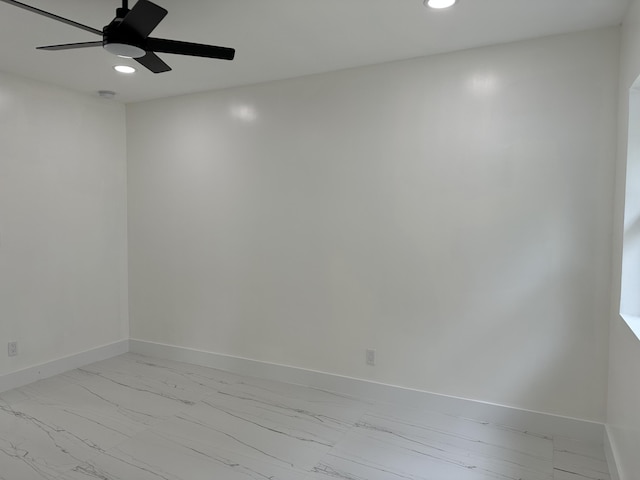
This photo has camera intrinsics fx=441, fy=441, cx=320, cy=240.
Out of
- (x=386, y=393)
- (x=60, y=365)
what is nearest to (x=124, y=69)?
(x=60, y=365)

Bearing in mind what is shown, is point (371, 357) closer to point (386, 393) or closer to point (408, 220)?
point (386, 393)

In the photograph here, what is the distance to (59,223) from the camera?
12.8 ft

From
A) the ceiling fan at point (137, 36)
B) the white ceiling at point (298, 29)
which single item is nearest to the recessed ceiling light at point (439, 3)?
the white ceiling at point (298, 29)

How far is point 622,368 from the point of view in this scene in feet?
7.38

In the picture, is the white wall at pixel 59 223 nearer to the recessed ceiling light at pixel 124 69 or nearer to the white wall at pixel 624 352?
the recessed ceiling light at pixel 124 69

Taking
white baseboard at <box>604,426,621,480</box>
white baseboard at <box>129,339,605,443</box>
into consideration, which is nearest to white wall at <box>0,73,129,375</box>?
white baseboard at <box>129,339,605,443</box>

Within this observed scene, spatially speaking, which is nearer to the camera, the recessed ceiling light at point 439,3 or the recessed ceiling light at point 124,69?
the recessed ceiling light at point 439,3

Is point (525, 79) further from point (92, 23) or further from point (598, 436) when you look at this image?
point (92, 23)

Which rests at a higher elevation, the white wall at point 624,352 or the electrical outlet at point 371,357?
the white wall at point 624,352

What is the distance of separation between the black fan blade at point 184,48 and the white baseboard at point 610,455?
2.86m

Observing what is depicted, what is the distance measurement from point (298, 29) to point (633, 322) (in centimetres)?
240

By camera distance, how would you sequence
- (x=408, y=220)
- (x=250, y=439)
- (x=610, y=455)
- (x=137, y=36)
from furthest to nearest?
(x=408, y=220)
(x=250, y=439)
(x=610, y=455)
(x=137, y=36)

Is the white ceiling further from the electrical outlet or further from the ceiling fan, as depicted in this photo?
the electrical outlet

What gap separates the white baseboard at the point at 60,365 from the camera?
3.56 metres
